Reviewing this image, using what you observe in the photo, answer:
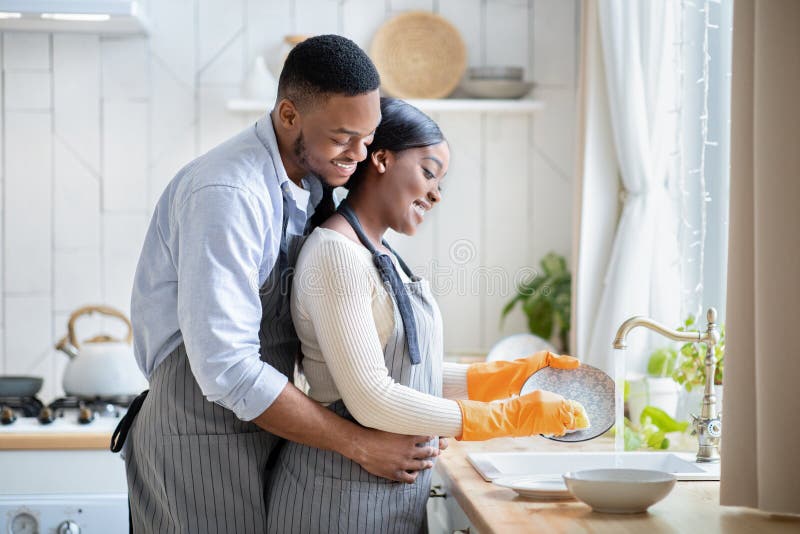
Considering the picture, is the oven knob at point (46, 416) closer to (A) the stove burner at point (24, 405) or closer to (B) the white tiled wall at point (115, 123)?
(A) the stove burner at point (24, 405)

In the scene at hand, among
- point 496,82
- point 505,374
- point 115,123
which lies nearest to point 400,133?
point 505,374

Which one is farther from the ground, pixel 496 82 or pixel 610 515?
pixel 496 82

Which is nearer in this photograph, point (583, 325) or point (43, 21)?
point (583, 325)

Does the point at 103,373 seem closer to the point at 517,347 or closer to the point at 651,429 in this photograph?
the point at 517,347

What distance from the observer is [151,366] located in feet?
5.22

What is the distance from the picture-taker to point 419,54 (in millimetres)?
3359

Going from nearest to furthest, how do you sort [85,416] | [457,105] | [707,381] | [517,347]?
[707,381] → [85,416] → [517,347] → [457,105]

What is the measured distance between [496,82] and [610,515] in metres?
2.17

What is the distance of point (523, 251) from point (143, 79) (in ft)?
5.05

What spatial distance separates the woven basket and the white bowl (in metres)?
2.17

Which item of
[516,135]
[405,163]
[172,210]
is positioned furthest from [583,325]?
[172,210]

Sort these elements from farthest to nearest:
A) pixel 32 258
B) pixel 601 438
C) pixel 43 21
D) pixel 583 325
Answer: pixel 32 258, pixel 43 21, pixel 583 325, pixel 601 438

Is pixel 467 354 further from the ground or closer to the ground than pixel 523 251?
closer to the ground

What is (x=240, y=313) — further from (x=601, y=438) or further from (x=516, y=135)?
(x=516, y=135)
